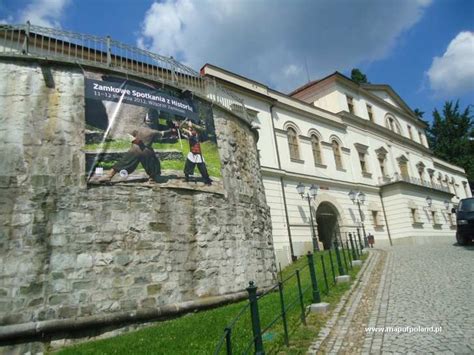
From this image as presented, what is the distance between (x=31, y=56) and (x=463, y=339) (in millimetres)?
9787

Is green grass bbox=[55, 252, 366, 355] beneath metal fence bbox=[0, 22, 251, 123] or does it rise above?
beneath

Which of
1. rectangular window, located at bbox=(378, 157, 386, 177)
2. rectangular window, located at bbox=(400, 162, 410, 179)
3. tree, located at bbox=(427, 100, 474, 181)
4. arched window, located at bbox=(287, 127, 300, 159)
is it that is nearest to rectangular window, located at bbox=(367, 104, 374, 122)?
rectangular window, located at bbox=(378, 157, 386, 177)

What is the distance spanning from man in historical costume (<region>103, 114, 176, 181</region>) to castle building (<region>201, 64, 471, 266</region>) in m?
11.0

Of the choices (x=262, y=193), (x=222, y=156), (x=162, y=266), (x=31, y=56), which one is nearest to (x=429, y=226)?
(x=262, y=193)

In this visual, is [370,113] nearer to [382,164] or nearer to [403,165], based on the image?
[382,164]

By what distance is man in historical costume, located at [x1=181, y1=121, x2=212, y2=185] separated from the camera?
9.48 meters

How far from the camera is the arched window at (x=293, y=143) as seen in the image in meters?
22.5

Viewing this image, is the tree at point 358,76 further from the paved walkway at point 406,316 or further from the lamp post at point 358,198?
the paved walkway at point 406,316

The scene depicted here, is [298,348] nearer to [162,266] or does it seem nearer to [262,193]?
[162,266]

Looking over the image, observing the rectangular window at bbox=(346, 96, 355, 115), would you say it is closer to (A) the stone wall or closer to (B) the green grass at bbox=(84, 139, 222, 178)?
(B) the green grass at bbox=(84, 139, 222, 178)

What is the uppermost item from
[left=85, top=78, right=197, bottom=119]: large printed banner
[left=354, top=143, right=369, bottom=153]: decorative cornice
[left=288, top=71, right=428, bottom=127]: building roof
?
[left=288, top=71, right=428, bottom=127]: building roof

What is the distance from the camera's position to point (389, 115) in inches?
1336

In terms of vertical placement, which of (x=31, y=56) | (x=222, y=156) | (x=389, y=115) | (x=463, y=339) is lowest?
(x=463, y=339)

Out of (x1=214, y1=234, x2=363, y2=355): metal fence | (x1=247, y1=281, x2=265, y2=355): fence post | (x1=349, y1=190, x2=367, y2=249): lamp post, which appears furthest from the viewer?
(x1=349, y1=190, x2=367, y2=249): lamp post
